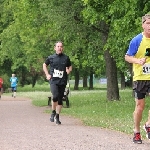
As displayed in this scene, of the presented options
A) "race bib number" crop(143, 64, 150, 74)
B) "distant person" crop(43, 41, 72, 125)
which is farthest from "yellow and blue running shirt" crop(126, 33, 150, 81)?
"distant person" crop(43, 41, 72, 125)

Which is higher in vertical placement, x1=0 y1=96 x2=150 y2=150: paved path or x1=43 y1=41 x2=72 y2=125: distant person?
x1=43 y1=41 x2=72 y2=125: distant person

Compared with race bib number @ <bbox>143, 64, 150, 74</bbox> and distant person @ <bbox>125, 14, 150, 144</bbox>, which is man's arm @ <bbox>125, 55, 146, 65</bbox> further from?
race bib number @ <bbox>143, 64, 150, 74</bbox>

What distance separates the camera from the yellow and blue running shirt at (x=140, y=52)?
7.94 meters

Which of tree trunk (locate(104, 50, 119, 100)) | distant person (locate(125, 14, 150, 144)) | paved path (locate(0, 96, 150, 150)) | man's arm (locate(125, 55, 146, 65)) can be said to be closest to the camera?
man's arm (locate(125, 55, 146, 65))

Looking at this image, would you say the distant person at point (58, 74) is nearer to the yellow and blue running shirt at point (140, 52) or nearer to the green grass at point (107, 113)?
the green grass at point (107, 113)

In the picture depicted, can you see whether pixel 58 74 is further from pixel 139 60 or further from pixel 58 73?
pixel 139 60

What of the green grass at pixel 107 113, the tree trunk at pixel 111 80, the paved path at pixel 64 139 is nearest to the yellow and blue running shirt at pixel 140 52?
the paved path at pixel 64 139

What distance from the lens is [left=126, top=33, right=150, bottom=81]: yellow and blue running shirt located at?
26.0ft

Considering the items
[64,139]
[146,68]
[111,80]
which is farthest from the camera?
[111,80]

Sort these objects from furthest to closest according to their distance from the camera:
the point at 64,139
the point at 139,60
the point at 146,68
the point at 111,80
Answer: the point at 111,80
the point at 64,139
the point at 146,68
the point at 139,60

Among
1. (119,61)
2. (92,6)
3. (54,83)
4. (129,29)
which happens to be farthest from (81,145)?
(119,61)

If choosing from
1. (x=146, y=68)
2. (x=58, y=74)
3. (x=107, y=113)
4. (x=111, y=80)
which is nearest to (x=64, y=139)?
(x=146, y=68)

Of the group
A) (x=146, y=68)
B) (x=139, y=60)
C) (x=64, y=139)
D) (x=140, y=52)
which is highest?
(x=140, y=52)

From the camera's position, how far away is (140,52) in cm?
802
